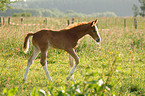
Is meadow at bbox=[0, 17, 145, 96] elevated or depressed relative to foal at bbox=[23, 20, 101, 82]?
depressed

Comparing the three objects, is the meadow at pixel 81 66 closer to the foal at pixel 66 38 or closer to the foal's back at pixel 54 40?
the foal at pixel 66 38

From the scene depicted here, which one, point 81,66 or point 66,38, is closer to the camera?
point 66,38

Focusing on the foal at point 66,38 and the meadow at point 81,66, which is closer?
the meadow at point 81,66

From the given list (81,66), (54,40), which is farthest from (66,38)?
(81,66)

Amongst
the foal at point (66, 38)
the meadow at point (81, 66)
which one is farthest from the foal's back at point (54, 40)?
the meadow at point (81, 66)

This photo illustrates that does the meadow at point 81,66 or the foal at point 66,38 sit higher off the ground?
the foal at point 66,38

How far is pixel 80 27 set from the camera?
6.25 metres

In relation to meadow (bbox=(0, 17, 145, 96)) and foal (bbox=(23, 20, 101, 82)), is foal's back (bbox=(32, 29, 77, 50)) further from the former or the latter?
meadow (bbox=(0, 17, 145, 96))

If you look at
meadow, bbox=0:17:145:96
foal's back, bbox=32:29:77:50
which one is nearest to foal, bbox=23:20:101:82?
foal's back, bbox=32:29:77:50

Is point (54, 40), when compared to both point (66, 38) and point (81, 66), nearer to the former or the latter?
point (66, 38)

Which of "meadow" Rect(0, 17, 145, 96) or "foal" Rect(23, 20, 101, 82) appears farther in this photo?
"foal" Rect(23, 20, 101, 82)

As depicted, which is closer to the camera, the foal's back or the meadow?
the meadow

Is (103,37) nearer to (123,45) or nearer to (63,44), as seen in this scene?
(123,45)

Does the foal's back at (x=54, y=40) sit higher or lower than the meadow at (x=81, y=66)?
higher
